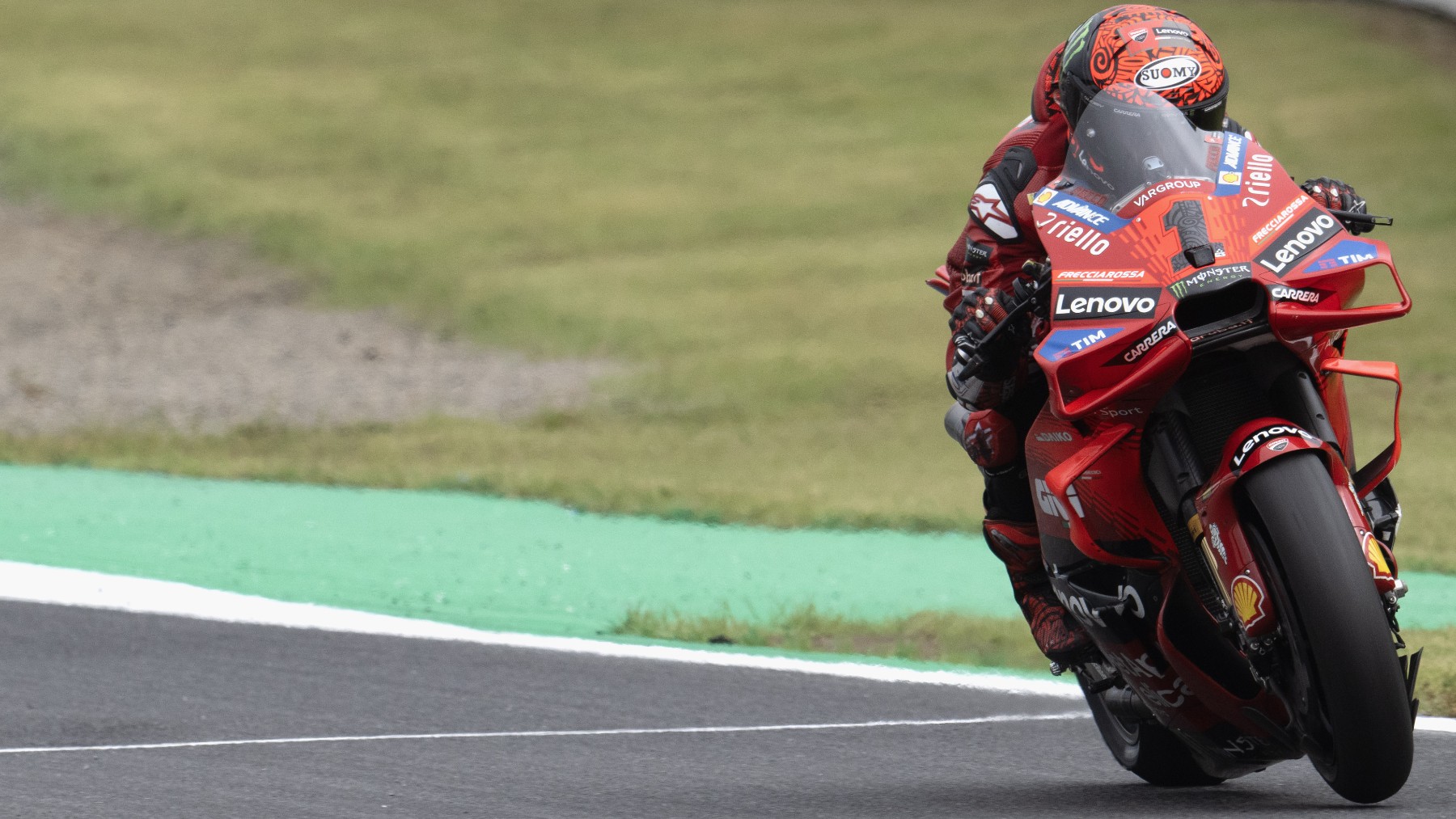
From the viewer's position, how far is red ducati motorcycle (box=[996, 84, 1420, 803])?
3.75 m

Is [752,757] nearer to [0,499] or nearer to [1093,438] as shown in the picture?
[1093,438]

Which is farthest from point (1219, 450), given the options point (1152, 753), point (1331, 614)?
point (1152, 753)

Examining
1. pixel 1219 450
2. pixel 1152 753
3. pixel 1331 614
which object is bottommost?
pixel 1152 753

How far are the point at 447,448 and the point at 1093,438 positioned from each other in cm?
929

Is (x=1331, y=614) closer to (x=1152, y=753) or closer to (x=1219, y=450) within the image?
(x=1219, y=450)

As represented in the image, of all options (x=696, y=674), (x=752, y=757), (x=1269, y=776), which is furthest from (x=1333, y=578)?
(x=696, y=674)

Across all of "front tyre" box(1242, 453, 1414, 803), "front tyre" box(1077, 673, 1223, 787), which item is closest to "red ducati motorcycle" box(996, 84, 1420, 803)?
"front tyre" box(1242, 453, 1414, 803)

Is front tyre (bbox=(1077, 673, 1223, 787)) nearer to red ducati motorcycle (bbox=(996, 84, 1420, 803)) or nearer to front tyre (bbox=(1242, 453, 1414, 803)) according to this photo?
red ducati motorcycle (bbox=(996, 84, 1420, 803))

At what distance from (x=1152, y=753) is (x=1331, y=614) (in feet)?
4.44

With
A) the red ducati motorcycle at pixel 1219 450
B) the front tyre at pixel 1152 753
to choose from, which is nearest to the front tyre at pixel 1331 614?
the red ducati motorcycle at pixel 1219 450

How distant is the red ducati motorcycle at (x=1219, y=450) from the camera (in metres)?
3.75

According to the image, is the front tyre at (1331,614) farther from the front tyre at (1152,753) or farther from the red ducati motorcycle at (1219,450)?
the front tyre at (1152,753)

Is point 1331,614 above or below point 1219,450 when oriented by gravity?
below

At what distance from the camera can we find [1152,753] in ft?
16.3
